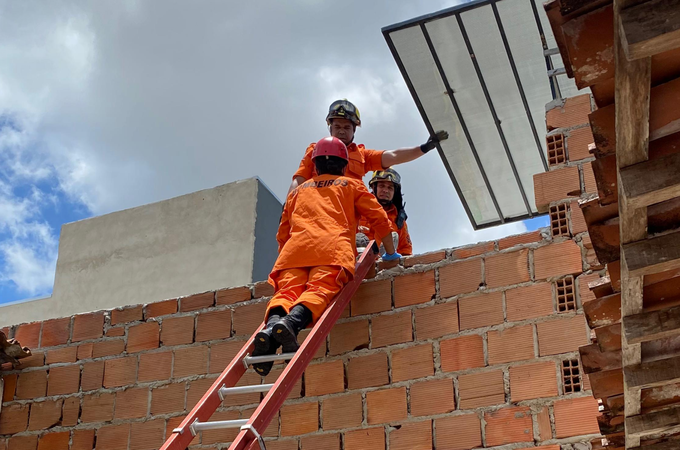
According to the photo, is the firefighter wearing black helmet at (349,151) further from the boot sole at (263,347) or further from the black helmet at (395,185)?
the boot sole at (263,347)

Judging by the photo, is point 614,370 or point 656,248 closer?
point 656,248

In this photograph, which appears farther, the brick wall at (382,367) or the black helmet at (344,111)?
the black helmet at (344,111)

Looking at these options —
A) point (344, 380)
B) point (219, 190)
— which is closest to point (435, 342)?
point (344, 380)

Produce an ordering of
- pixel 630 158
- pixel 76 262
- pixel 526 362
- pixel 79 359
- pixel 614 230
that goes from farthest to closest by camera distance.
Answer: pixel 76 262 < pixel 79 359 < pixel 526 362 < pixel 614 230 < pixel 630 158

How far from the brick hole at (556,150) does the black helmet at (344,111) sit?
1432 mm

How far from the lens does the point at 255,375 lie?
4.90 meters

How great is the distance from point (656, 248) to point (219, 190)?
675 cm

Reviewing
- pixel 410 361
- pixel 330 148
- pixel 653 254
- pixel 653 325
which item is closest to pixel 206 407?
pixel 410 361

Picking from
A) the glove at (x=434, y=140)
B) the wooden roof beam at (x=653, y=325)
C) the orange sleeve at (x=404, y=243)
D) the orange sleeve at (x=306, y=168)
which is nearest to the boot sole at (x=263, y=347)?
the orange sleeve at (x=306, y=168)

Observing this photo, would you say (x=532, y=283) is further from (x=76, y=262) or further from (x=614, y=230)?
(x=76, y=262)

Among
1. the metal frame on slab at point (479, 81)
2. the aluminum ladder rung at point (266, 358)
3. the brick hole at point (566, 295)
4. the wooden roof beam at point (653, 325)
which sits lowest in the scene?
the wooden roof beam at point (653, 325)

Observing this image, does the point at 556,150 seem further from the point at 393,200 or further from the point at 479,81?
the point at 479,81

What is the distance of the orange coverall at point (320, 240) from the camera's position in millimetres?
4215

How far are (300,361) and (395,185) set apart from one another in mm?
2461
